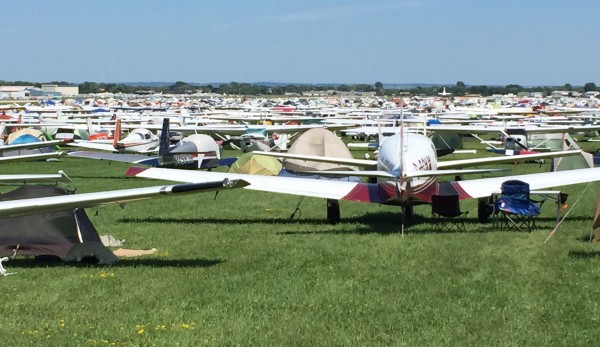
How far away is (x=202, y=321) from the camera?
9.52 metres

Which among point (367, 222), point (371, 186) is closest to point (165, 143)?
point (367, 222)

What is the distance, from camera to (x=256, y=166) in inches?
1089

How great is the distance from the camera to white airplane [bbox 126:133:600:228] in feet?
55.4

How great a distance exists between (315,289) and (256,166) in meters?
16.5

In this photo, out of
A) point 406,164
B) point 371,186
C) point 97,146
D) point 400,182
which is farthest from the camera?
point 97,146

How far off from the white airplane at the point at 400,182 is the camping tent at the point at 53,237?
396 centimetres

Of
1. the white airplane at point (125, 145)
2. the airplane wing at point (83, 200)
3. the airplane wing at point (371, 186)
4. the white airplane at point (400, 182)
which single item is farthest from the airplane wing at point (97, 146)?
the airplane wing at point (83, 200)

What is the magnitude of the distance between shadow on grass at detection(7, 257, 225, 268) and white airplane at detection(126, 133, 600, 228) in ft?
10.5

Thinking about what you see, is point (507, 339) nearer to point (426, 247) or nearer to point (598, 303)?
point (598, 303)

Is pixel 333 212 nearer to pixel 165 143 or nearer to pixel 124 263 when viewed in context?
pixel 124 263

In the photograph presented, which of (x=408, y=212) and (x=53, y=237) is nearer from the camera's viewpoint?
(x=53, y=237)

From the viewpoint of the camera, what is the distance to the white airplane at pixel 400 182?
55.4ft

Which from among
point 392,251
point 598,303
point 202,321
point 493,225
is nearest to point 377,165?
point 493,225

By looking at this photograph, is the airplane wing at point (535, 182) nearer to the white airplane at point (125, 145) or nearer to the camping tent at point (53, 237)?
the camping tent at point (53, 237)
